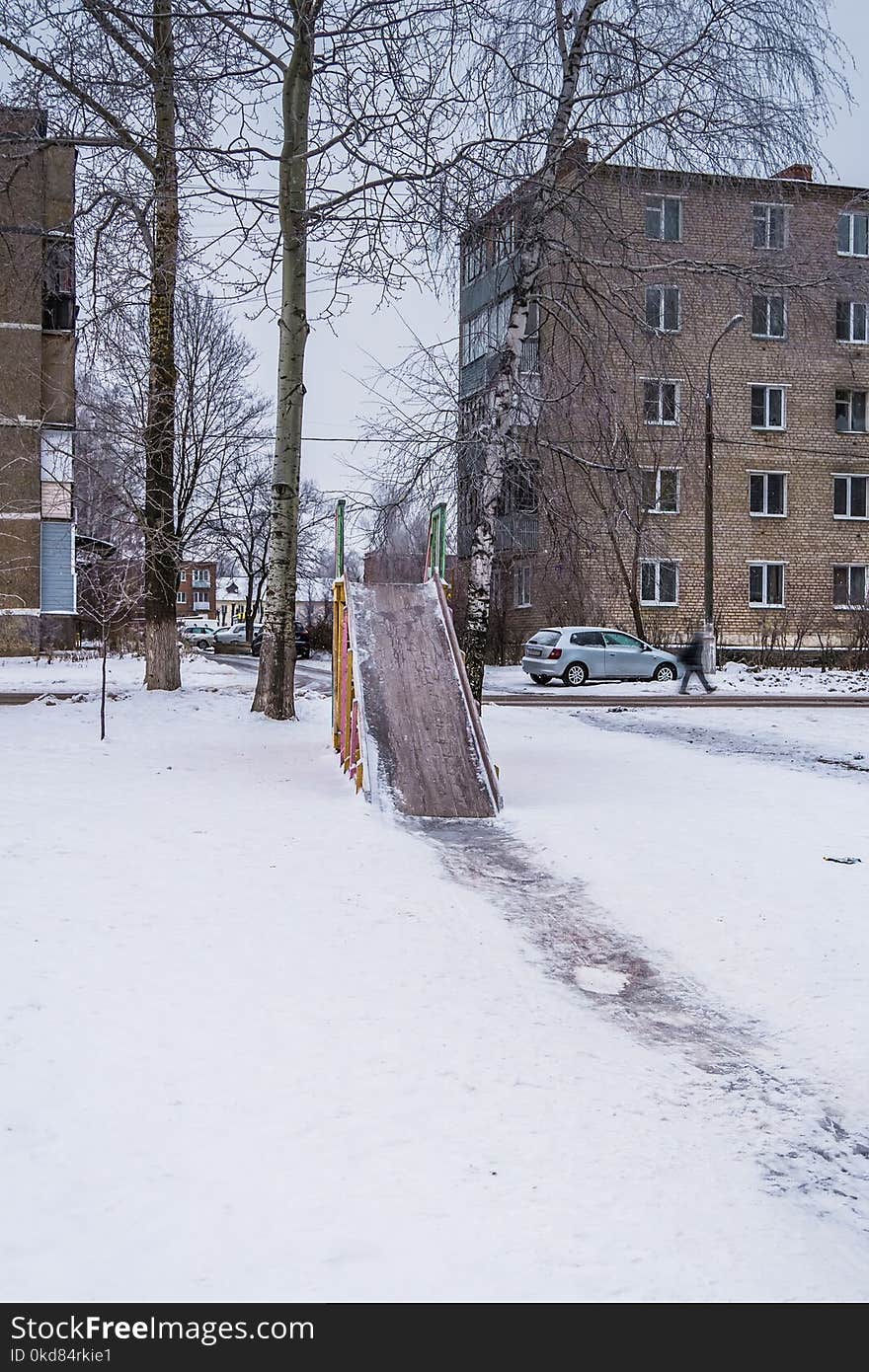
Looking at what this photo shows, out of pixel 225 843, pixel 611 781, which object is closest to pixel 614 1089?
pixel 225 843

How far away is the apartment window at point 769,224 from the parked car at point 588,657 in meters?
14.7

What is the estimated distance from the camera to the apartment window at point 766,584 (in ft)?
121

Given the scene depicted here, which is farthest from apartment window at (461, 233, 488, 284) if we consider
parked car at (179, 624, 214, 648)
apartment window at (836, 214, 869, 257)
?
parked car at (179, 624, 214, 648)

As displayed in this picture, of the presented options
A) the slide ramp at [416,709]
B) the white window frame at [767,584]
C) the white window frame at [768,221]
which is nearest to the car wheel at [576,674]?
the white window frame at [767,584]

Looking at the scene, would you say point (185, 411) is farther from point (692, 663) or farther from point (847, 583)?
point (847, 583)

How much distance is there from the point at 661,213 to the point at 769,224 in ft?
4.19

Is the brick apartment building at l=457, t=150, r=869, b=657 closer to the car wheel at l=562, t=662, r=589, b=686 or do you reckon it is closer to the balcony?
the balcony

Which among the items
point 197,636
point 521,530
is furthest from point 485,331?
point 197,636

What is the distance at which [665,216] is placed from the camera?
41.7 feet

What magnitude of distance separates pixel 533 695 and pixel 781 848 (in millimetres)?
15398

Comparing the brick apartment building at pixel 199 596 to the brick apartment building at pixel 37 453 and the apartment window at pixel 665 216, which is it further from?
the apartment window at pixel 665 216

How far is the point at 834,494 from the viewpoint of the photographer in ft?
126
